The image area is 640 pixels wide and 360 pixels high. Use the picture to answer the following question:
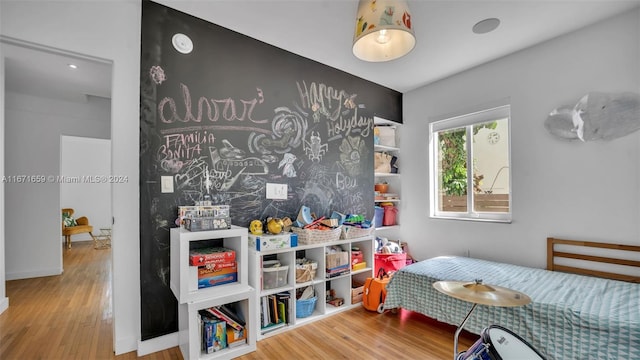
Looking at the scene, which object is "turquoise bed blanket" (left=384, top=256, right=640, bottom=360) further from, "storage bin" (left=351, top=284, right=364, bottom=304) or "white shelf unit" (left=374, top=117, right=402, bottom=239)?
"white shelf unit" (left=374, top=117, right=402, bottom=239)

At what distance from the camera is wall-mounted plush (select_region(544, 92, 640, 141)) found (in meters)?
2.23

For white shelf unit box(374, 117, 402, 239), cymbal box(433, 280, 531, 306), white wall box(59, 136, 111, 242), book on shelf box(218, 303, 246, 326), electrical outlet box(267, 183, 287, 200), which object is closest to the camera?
cymbal box(433, 280, 531, 306)

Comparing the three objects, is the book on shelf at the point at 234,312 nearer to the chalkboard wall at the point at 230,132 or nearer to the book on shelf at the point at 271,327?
the book on shelf at the point at 271,327

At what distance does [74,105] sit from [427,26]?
4.61 m

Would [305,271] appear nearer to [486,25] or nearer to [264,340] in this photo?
[264,340]

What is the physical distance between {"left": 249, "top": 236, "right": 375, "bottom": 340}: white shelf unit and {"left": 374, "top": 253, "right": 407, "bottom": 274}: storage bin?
19 centimetres

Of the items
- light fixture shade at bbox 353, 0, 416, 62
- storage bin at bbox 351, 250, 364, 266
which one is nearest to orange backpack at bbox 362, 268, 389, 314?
storage bin at bbox 351, 250, 364, 266

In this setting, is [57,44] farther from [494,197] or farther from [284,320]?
[494,197]

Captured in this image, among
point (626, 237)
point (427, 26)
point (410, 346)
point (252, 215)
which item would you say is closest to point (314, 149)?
point (252, 215)

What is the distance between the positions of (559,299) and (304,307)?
182cm

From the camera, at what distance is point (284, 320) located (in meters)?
2.43

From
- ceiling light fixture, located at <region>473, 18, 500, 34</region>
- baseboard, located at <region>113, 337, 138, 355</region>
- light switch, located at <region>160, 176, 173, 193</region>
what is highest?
ceiling light fixture, located at <region>473, 18, 500, 34</region>

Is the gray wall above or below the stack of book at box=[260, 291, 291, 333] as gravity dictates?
above

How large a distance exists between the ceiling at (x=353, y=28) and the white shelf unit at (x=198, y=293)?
1417 mm
